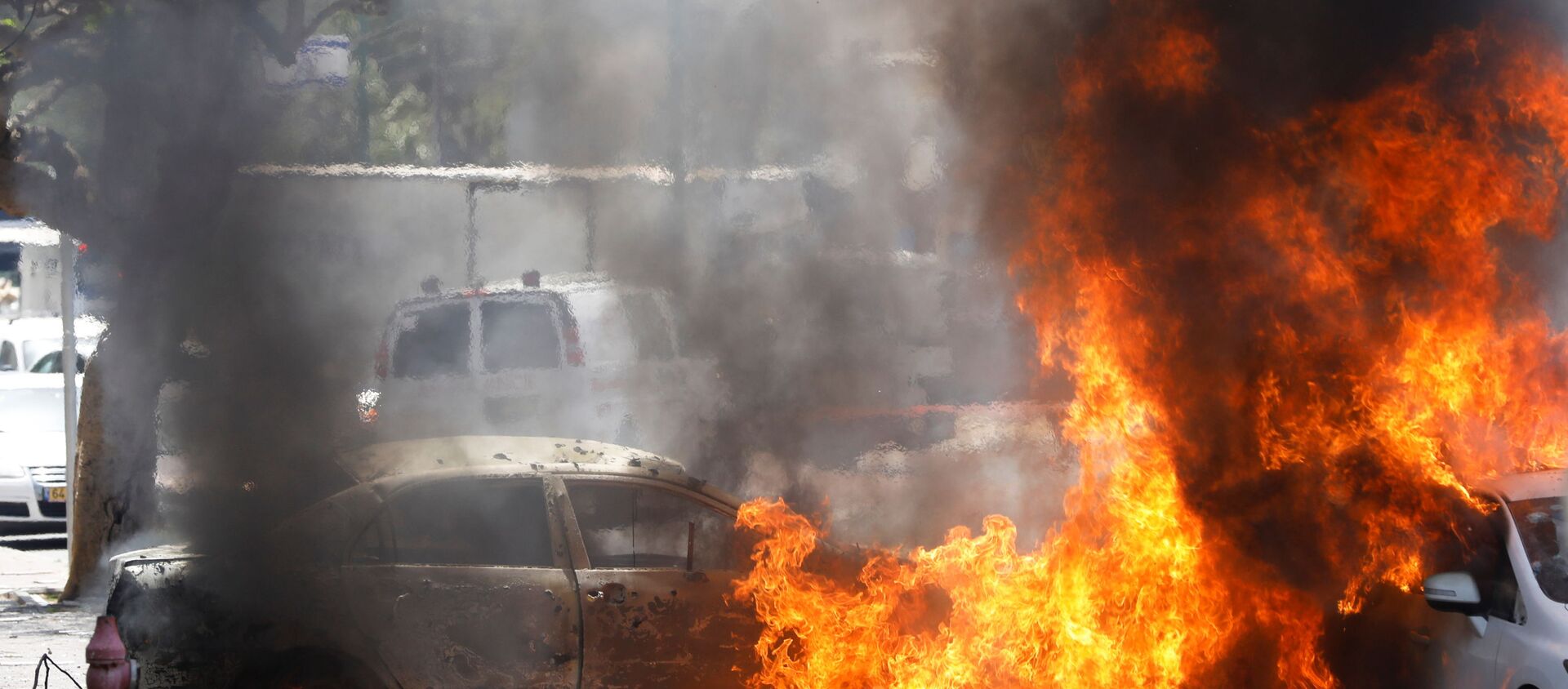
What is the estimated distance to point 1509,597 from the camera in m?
5.24

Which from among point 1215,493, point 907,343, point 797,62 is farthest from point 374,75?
point 1215,493

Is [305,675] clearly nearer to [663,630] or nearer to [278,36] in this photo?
Result: [663,630]

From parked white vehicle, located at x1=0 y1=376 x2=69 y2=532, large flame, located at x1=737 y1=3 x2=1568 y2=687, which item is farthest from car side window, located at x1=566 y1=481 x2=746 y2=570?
parked white vehicle, located at x1=0 y1=376 x2=69 y2=532

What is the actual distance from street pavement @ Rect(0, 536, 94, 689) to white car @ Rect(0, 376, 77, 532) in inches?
9.0

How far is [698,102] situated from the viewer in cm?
1060

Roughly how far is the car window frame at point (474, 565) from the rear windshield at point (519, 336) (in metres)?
4.71

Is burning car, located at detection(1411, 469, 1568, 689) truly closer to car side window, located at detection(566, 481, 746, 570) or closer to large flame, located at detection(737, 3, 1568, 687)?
large flame, located at detection(737, 3, 1568, 687)

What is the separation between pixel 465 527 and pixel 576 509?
44 cm

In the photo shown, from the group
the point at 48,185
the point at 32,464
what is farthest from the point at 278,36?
the point at 32,464

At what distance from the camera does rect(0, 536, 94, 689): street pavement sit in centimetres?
787

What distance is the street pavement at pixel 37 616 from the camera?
310 inches

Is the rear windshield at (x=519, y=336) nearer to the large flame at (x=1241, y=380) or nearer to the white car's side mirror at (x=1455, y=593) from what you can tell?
the large flame at (x=1241, y=380)

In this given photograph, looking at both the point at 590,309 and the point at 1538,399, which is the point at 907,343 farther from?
the point at 1538,399

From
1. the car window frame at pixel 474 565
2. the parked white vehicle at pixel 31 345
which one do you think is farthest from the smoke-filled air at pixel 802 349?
the parked white vehicle at pixel 31 345
